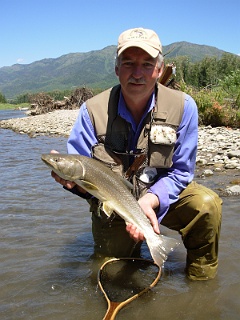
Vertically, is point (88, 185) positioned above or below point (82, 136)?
below

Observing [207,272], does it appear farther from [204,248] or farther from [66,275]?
[66,275]

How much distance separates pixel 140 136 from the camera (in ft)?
12.2

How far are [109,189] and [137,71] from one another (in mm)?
1134

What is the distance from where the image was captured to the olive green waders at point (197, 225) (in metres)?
3.47

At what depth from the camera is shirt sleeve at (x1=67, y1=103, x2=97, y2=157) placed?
3.70 m

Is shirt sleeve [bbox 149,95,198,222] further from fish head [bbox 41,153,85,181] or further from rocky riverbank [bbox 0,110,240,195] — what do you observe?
rocky riverbank [bbox 0,110,240,195]

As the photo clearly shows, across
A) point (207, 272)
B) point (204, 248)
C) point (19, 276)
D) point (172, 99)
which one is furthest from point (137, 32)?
point (19, 276)

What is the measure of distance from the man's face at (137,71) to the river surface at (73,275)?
1.98 metres

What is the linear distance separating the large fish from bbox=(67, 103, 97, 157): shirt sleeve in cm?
57

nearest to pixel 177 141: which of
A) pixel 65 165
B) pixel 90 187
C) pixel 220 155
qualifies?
pixel 90 187

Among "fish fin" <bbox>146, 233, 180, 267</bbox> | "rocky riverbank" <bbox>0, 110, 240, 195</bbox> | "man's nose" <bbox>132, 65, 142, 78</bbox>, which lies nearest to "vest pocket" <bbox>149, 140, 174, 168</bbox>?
"man's nose" <bbox>132, 65, 142, 78</bbox>

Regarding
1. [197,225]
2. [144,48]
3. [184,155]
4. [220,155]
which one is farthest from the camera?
[220,155]

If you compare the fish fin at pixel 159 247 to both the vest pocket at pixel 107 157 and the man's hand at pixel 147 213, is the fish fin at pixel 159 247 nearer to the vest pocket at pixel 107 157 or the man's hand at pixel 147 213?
the man's hand at pixel 147 213

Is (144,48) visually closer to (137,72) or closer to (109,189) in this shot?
(137,72)
